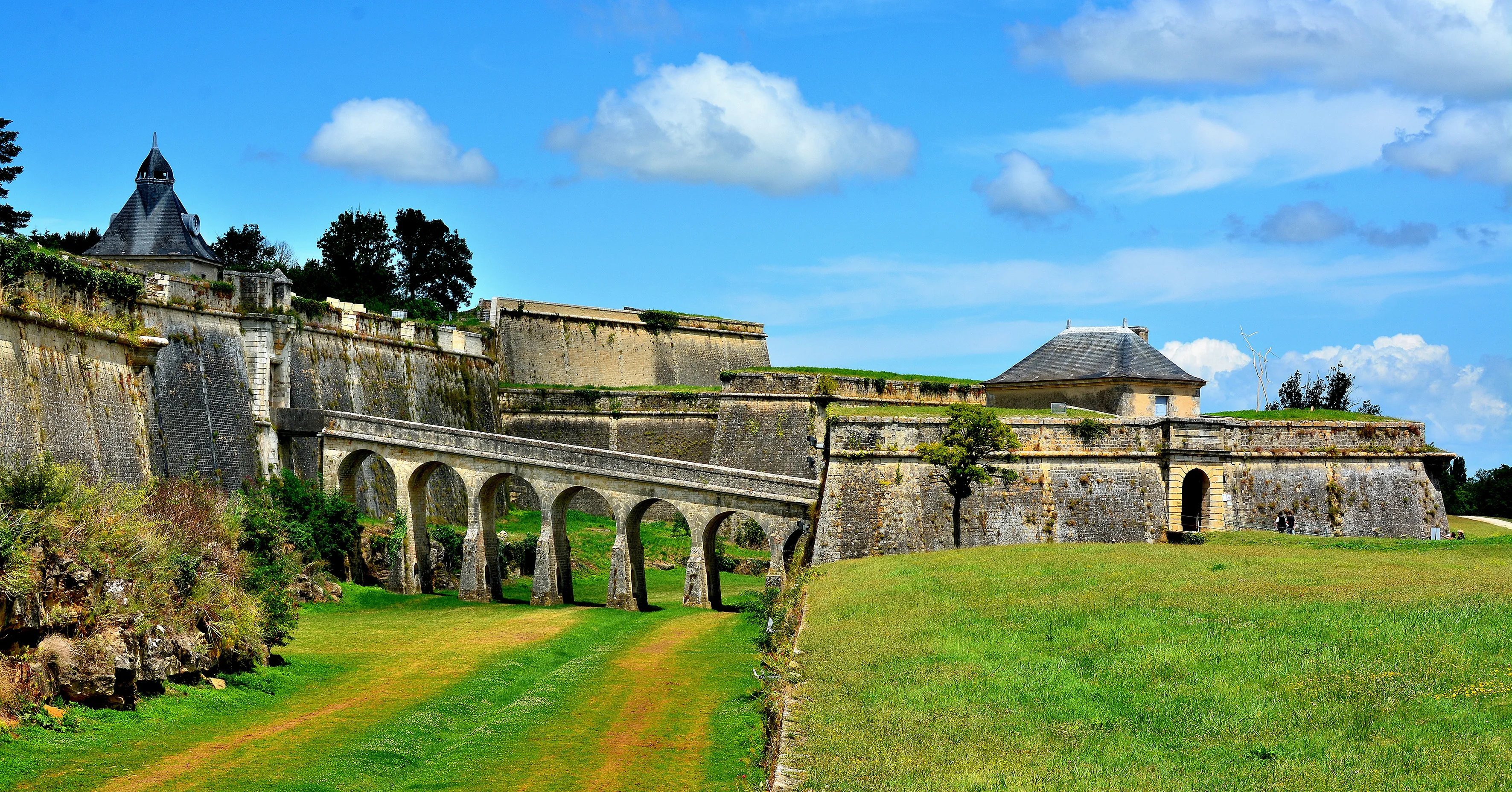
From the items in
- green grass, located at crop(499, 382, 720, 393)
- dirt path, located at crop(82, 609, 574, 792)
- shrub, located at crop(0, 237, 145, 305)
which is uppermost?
shrub, located at crop(0, 237, 145, 305)

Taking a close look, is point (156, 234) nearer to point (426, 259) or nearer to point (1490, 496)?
point (426, 259)

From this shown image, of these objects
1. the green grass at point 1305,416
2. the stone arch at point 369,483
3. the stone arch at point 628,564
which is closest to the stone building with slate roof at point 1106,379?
the green grass at point 1305,416

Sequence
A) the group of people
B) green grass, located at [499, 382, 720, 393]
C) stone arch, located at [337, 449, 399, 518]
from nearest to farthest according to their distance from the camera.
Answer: the group of people, stone arch, located at [337, 449, 399, 518], green grass, located at [499, 382, 720, 393]

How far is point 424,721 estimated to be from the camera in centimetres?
2073

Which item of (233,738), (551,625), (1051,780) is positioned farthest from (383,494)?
(1051,780)

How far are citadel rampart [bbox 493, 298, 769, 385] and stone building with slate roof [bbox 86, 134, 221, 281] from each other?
1336cm

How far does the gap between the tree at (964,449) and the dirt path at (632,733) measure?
1072cm

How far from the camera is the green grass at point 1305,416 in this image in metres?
42.3

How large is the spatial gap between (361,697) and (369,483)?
25625 mm

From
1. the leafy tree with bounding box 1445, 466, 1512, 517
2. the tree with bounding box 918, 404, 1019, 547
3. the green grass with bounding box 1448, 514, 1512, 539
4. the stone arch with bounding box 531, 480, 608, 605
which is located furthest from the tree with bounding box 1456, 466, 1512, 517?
the stone arch with bounding box 531, 480, 608, 605

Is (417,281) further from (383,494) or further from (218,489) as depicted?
(218,489)

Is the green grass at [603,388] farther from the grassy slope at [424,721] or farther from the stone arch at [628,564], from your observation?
the grassy slope at [424,721]

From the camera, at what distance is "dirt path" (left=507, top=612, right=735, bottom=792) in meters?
16.9

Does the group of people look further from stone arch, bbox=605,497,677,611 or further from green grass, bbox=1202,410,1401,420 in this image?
stone arch, bbox=605,497,677,611
